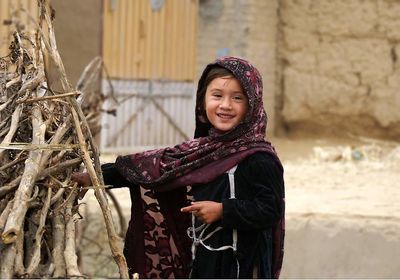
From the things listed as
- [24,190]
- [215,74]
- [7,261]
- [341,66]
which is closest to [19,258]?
[7,261]

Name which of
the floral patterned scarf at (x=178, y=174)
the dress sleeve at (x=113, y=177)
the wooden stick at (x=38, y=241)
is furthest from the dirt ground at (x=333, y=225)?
the wooden stick at (x=38, y=241)

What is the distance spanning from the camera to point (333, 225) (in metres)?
5.76

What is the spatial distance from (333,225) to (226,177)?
2.85 meters

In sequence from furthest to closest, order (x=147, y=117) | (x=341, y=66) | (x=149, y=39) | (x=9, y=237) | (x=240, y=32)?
(x=341, y=66) < (x=240, y=32) < (x=147, y=117) < (x=149, y=39) < (x=9, y=237)

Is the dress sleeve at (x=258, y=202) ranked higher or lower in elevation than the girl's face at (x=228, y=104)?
lower

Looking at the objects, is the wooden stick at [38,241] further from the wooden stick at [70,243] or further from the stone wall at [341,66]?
the stone wall at [341,66]

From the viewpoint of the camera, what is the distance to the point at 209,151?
3.05 meters

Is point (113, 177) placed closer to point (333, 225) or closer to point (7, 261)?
point (7, 261)

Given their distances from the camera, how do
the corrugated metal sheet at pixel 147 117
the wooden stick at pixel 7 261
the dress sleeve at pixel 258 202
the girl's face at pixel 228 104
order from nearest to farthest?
the wooden stick at pixel 7 261
the dress sleeve at pixel 258 202
the girl's face at pixel 228 104
the corrugated metal sheet at pixel 147 117

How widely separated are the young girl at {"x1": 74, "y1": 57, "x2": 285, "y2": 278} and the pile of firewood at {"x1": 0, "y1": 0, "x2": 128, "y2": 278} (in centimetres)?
12

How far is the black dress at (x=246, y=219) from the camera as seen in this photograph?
2.92 metres

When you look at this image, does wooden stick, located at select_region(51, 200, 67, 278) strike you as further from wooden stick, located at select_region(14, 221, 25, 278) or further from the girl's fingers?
the girl's fingers

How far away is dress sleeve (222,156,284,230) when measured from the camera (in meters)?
2.91

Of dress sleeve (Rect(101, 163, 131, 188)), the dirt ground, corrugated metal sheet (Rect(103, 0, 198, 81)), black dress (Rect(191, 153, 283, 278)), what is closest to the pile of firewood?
dress sleeve (Rect(101, 163, 131, 188))
